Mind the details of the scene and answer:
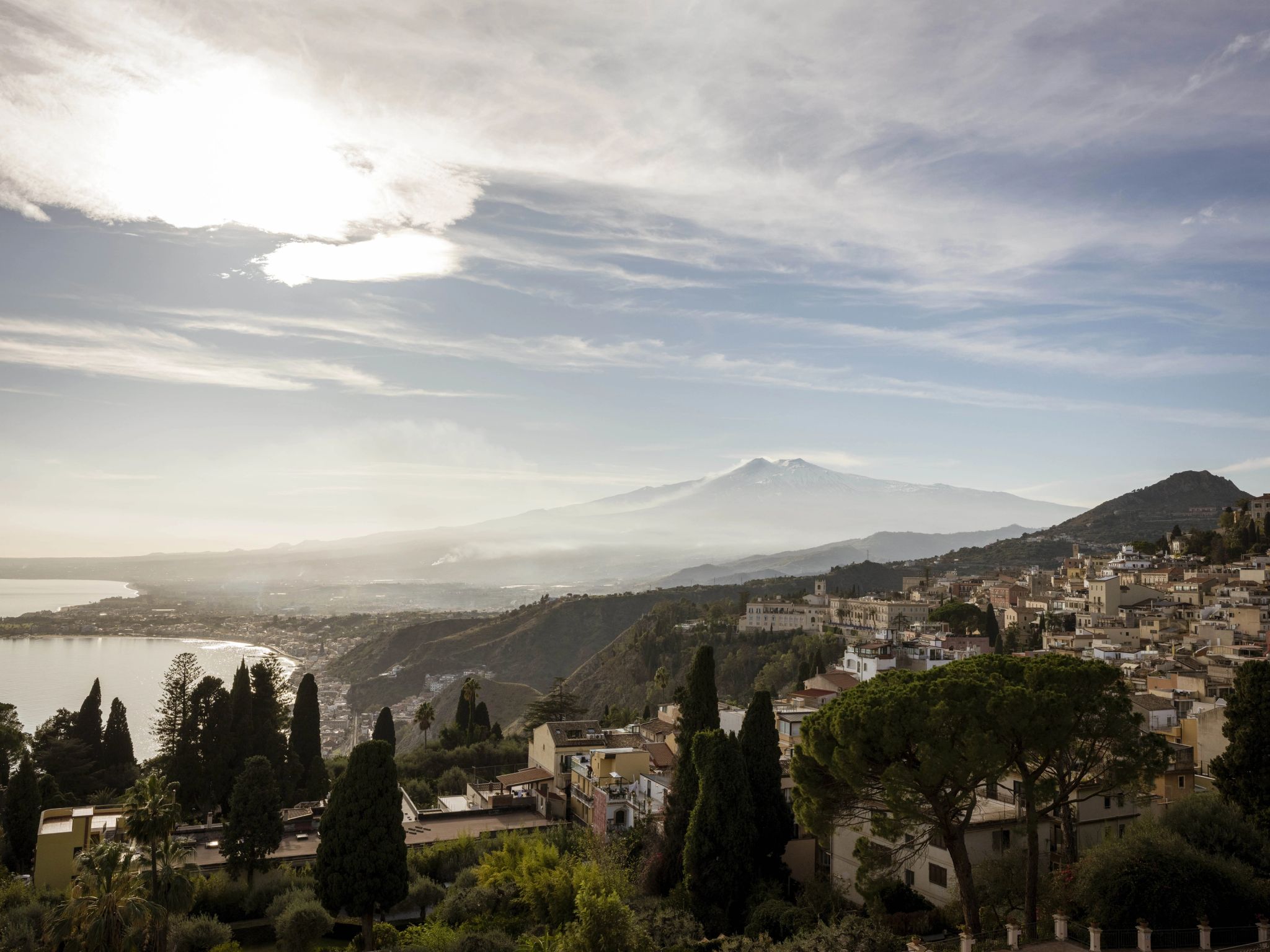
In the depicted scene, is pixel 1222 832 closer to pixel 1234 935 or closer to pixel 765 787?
pixel 1234 935

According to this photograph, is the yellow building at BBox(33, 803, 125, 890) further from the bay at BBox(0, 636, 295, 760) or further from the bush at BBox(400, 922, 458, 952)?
the bay at BBox(0, 636, 295, 760)

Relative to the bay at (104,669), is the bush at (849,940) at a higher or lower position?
higher

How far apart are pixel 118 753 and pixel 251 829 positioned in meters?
12.5

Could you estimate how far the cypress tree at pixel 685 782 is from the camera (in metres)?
19.7

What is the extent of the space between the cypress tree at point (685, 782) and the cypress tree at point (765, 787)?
1201 millimetres

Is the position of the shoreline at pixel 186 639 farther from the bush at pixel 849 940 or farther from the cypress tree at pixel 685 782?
the bush at pixel 849 940

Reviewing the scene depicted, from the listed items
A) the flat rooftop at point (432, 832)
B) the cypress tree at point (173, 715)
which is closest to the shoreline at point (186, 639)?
the cypress tree at point (173, 715)

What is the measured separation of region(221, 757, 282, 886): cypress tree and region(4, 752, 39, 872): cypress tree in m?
3.98

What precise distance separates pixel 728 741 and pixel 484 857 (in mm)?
6282

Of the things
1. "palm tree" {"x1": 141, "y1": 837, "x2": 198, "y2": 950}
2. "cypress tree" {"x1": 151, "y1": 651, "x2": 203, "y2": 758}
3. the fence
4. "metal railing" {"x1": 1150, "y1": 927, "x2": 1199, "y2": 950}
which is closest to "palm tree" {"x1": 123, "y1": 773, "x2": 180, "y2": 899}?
"palm tree" {"x1": 141, "y1": 837, "x2": 198, "y2": 950}

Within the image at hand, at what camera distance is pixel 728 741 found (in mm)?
19094

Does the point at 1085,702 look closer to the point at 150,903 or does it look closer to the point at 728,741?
the point at 728,741

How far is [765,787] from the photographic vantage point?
19.7 meters

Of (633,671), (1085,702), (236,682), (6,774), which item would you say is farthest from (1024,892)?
(633,671)
